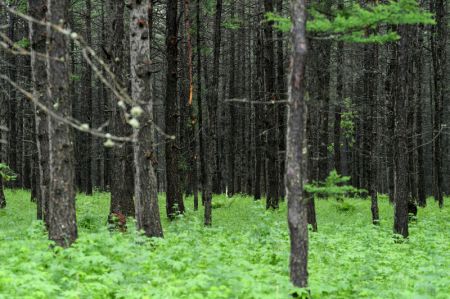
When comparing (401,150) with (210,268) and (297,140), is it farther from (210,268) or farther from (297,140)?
(210,268)

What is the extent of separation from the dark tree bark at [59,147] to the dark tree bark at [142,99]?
200 cm

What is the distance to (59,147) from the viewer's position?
8.83 m

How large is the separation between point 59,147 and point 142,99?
2549mm

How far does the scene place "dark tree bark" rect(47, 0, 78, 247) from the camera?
28.9 feet

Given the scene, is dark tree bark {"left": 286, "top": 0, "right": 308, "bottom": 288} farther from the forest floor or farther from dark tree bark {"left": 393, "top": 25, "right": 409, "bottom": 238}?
dark tree bark {"left": 393, "top": 25, "right": 409, "bottom": 238}

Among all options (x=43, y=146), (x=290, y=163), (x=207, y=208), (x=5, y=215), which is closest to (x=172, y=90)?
(x=207, y=208)

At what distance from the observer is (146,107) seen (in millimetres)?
10531

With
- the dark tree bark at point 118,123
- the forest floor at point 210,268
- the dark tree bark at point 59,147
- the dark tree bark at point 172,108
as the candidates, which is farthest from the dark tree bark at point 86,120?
the dark tree bark at point 59,147

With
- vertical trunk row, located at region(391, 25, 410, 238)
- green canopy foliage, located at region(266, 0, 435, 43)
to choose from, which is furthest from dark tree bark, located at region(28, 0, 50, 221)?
vertical trunk row, located at region(391, 25, 410, 238)

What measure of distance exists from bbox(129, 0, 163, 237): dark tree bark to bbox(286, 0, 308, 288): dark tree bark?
4.65m

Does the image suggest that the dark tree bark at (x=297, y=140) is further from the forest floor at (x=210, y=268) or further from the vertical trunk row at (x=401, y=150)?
the vertical trunk row at (x=401, y=150)

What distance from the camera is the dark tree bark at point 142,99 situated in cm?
1066

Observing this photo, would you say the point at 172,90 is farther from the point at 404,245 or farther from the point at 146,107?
the point at 404,245

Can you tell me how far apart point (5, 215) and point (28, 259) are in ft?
41.1
